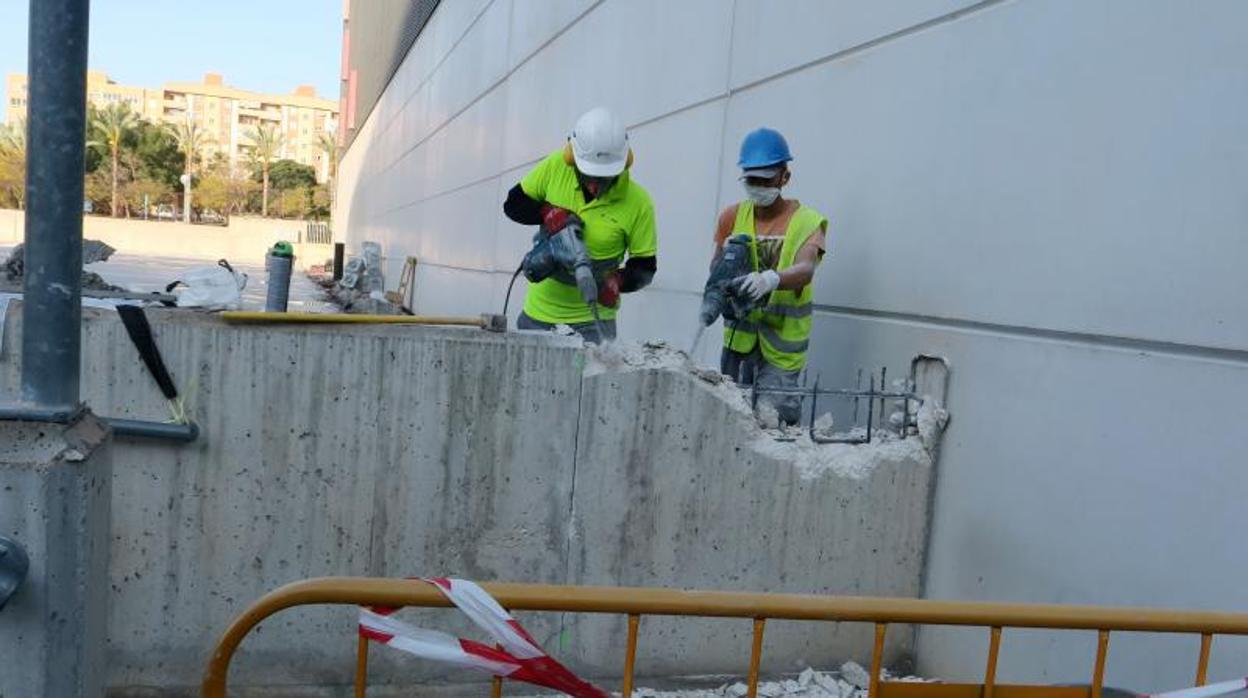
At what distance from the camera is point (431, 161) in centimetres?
2008

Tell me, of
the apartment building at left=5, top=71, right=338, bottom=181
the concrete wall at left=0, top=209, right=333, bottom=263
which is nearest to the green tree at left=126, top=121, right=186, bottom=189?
the concrete wall at left=0, top=209, right=333, bottom=263

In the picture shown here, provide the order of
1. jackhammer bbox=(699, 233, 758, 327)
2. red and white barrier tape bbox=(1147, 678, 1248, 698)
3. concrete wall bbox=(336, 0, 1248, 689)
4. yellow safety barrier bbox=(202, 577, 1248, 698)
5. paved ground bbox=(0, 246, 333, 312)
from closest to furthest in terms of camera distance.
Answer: yellow safety barrier bbox=(202, 577, 1248, 698) → red and white barrier tape bbox=(1147, 678, 1248, 698) → concrete wall bbox=(336, 0, 1248, 689) → jackhammer bbox=(699, 233, 758, 327) → paved ground bbox=(0, 246, 333, 312)

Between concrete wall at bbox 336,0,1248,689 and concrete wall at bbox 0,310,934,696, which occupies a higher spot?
concrete wall at bbox 336,0,1248,689

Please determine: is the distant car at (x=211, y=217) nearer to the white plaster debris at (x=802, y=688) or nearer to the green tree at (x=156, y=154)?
the green tree at (x=156, y=154)

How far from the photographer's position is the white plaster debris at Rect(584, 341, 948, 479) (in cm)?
378

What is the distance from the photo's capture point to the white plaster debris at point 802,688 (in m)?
3.78

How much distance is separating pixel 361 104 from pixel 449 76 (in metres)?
22.5

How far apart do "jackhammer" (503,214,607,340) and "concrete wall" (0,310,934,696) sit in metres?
0.88

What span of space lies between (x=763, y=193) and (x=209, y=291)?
7.45 ft

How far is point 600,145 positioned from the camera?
15.0 feet

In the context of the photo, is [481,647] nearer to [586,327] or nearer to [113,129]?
[586,327]

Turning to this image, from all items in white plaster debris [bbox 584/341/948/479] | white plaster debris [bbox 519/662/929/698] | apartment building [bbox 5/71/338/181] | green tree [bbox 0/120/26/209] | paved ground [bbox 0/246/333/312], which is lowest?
white plaster debris [bbox 519/662/929/698]

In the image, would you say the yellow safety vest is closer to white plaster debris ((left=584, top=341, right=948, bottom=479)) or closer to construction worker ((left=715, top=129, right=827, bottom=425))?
construction worker ((left=715, top=129, right=827, bottom=425))

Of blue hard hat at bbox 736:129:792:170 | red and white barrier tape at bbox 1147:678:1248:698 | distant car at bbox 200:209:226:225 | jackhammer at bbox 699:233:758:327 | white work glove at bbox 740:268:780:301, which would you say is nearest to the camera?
red and white barrier tape at bbox 1147:678:1248:698
